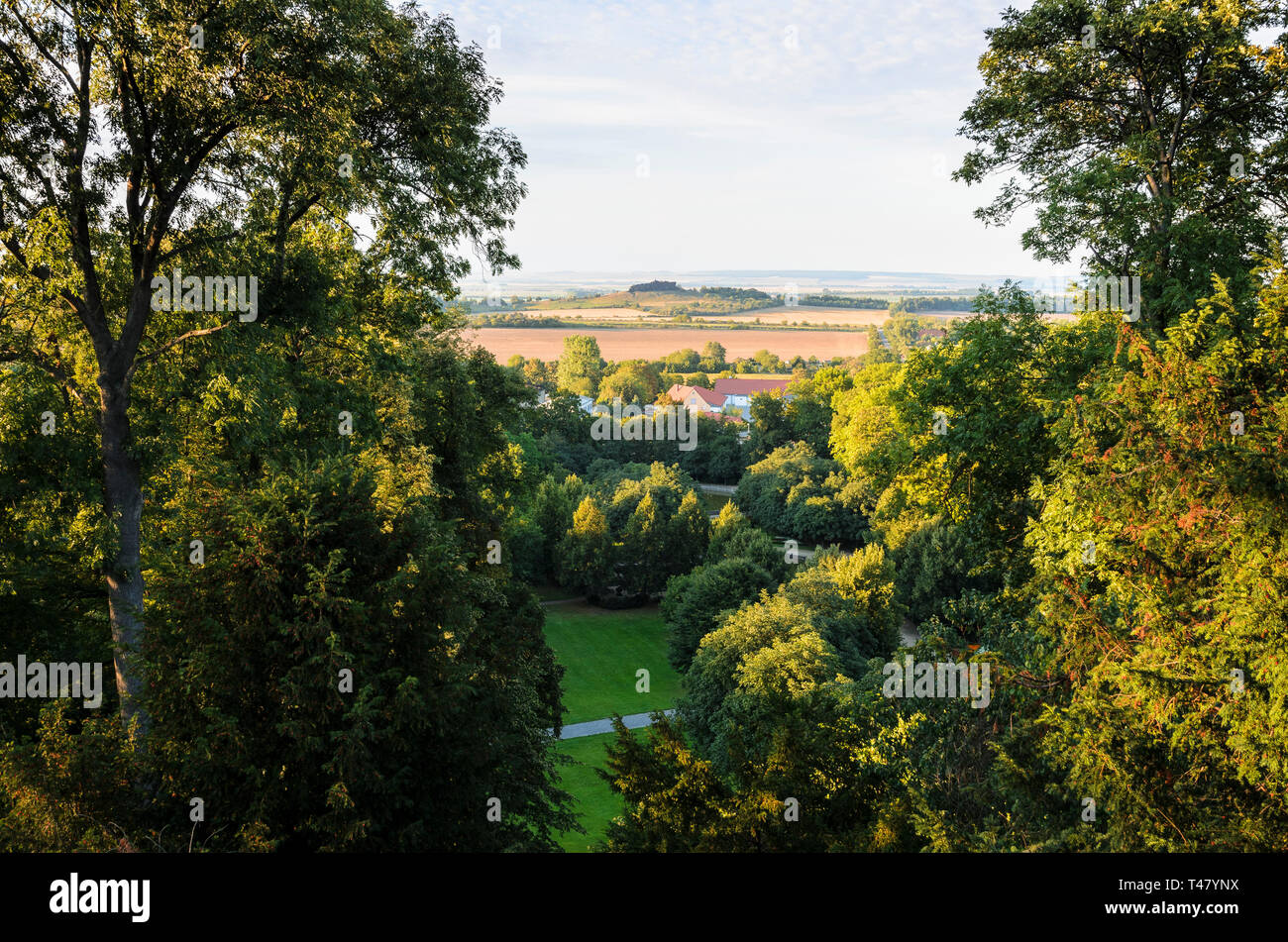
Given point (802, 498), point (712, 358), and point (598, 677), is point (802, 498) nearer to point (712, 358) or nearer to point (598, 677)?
point (598, 677)

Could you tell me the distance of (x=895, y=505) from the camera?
72.6 ft

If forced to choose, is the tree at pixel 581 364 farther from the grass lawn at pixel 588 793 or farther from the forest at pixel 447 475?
the forest at pixel 447 475

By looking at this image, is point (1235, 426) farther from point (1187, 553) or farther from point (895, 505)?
point (895, 505)

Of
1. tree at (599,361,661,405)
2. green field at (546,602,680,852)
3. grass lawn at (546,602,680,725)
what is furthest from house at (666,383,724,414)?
green field at (546,602,680,852)

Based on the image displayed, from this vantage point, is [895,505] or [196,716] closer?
[196,716]

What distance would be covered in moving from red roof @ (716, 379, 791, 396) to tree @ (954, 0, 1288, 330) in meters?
95.1

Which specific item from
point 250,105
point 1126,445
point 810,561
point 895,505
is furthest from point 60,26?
point 810,561

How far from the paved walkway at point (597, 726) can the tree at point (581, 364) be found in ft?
260

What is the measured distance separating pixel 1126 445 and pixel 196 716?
9886 mm

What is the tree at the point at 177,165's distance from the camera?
1137 cm

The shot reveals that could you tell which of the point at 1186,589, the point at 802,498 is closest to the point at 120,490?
the point at 1186,589

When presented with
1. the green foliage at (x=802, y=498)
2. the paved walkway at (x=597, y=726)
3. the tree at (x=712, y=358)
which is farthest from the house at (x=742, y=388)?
the paved walkway at (x=597, y=726)

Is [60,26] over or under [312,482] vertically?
over

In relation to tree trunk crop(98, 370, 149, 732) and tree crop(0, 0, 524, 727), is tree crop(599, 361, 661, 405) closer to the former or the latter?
→ tree crop(0, 0, 524, 727)
